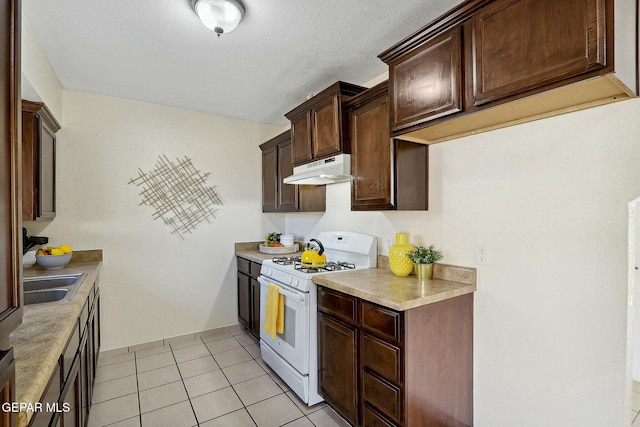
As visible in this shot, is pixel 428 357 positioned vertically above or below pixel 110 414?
above

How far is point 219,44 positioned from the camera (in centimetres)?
217

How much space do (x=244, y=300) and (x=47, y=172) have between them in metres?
2.14

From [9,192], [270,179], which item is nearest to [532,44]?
[9,192]

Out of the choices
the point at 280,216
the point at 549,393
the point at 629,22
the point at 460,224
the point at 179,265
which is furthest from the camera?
the point at 280,216

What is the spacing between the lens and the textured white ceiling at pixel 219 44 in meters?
1.80

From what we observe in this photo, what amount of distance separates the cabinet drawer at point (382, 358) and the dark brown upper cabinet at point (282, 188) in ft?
5.46

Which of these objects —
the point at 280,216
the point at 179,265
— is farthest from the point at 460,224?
the point at 179,265

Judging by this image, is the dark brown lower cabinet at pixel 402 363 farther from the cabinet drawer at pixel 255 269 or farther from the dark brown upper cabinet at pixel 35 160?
the dark brown upper cabinet at pixel 35 160

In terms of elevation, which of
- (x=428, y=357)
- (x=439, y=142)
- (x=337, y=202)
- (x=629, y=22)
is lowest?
(x=428, y=357)

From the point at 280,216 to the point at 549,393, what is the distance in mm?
3228

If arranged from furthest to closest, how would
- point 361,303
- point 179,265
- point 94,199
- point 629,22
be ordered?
point 179,265, point 94,199, point 361,303, point 629,22

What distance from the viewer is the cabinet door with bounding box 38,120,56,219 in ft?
7.84

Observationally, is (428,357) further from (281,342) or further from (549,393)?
(281,342)

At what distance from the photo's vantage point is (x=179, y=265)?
3.52 metres
